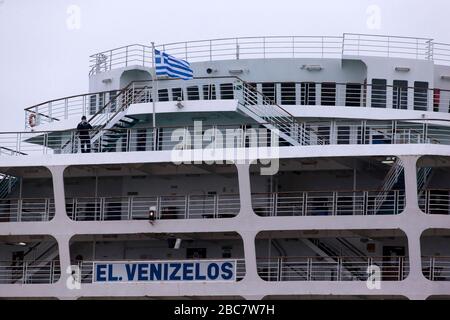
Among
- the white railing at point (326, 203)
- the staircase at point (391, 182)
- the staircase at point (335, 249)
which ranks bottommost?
the staircase at point (335, 249)

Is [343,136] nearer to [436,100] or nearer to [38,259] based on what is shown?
[436,100]

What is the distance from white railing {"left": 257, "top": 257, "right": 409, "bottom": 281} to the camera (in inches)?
1747

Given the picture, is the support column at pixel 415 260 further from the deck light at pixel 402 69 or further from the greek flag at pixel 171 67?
the greek flag at pixel 171 67

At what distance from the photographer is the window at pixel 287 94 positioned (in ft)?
163

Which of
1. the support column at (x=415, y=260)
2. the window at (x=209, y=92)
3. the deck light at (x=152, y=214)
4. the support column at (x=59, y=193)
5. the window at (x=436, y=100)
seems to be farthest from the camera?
the window at (x=436, y=100)

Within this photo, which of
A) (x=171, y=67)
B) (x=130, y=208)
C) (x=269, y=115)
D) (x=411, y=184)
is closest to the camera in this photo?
(x=411, y=184)

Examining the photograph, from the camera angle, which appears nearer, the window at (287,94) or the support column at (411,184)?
the support column at (411,184)

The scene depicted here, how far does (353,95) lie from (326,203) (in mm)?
5616

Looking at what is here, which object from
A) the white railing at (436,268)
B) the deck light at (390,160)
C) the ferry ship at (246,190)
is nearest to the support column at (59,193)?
the ferry ship at (246,190)

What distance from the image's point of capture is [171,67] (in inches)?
1865

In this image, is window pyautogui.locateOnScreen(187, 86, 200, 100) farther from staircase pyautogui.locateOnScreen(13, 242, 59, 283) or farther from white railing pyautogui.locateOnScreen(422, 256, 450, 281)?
white railing pyautogui.locateOnScreen(422, 256, 450, 281)

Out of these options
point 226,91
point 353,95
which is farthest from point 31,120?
point 353,95

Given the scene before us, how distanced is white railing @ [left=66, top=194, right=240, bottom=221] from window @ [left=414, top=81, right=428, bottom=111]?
811 cm

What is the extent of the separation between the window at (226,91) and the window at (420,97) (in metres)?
6.55
